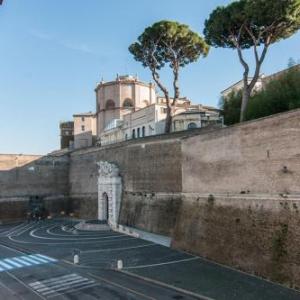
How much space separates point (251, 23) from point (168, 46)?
9.79m

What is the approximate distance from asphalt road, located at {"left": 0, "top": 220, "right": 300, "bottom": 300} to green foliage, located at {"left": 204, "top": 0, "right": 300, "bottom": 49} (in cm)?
1537

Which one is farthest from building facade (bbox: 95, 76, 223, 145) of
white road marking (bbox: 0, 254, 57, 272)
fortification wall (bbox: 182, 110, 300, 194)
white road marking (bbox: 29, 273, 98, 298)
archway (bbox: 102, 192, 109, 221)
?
white road marking (bbox: 29, 273, 98, 298)

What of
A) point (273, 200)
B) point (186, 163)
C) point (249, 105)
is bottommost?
point (273, 200)

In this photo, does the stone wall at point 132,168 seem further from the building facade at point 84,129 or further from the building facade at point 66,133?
the building facade at point 66,133

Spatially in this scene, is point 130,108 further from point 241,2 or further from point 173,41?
point 241,2

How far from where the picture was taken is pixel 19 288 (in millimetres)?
Answer: 19828

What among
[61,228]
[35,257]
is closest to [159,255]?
[35,257]

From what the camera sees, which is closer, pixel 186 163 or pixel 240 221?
pixel 240 221

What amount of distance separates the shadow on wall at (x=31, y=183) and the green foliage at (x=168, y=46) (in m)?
16.8

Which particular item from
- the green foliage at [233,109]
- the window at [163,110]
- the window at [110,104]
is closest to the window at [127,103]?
the window at [110,104]

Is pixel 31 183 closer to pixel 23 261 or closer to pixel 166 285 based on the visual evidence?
pixel 23 261

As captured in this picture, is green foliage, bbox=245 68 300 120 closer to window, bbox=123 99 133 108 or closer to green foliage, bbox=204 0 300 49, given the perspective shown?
green foliage, bbox=204 0 300 49

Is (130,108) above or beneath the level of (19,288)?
above

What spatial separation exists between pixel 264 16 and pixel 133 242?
682 inches
